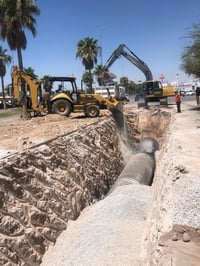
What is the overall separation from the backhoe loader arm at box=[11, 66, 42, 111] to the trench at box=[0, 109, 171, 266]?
261 inches

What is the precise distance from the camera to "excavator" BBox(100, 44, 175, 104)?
35844mm

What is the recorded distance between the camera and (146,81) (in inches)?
1442

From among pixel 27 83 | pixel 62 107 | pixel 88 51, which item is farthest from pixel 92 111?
pixel 88 51

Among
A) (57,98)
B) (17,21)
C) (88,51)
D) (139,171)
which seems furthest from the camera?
(88,51)

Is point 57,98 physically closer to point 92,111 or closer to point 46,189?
point 92,111

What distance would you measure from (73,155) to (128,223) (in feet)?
17.6

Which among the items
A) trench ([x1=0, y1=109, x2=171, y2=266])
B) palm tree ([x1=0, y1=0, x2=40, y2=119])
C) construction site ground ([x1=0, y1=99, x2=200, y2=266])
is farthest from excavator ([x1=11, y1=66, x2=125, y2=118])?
construction site ground ([x1=0, y1=99, x2=200, y2=266])

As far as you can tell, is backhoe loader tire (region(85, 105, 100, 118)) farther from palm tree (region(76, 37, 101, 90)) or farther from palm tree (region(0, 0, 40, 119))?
palm tree (region(76, 37, 101, 90))

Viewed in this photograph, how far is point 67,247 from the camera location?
9.20 metres

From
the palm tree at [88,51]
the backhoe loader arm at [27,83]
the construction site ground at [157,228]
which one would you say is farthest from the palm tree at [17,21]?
the palm tree at [88,51]

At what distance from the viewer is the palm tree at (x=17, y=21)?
31359mm

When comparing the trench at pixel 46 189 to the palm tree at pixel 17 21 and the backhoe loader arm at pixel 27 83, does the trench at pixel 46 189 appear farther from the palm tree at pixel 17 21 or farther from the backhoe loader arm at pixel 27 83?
the palm tree at pixel 17 21

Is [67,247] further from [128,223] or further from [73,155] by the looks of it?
[73,155]

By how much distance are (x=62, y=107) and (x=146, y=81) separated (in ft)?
49.6
